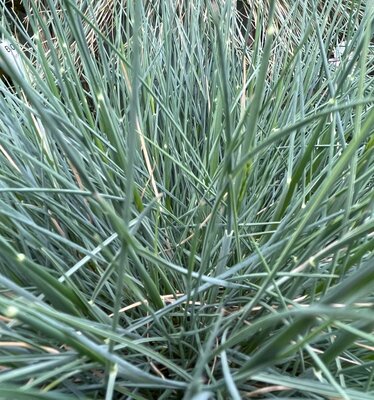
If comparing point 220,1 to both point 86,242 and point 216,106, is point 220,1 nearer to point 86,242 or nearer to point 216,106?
point 216,106

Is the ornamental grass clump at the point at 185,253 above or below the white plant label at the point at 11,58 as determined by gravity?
below

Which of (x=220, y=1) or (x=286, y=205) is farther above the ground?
(x=220, y=1)

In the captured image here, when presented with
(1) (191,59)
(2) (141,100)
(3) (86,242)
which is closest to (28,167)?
(3) (86,242)

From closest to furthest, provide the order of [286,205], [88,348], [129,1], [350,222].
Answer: [88,348]
[350,222]
[286,205]
[129,1]

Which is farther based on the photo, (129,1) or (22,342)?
(129,1)

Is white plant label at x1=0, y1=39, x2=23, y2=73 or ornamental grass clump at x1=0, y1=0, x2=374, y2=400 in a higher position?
white plant label at x1=0, y1=39, x2=23, y2=73

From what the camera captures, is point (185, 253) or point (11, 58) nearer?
point (185, 253)

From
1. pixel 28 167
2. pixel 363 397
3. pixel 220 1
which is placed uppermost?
pixel 220 1

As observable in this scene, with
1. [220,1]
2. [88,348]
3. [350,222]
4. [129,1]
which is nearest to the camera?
[88,348]
